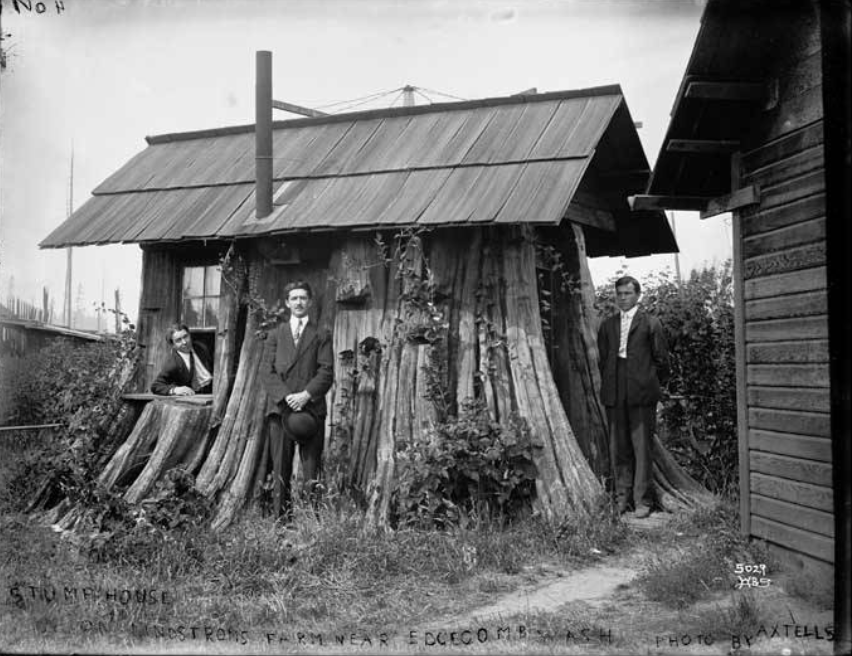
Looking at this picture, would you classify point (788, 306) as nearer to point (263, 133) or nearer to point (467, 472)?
point (467, 472)

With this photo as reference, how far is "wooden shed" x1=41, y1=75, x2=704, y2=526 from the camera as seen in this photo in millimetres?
8930

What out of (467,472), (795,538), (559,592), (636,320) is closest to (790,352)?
(795,538)

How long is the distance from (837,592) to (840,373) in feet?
4.01

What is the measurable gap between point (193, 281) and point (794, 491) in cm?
695

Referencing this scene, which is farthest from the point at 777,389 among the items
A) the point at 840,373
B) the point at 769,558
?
the point at 840,373

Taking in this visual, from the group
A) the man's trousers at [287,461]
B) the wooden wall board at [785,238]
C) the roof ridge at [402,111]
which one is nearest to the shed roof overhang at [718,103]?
the wooden wall board at [785,238]

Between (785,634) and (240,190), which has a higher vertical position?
(240,190)

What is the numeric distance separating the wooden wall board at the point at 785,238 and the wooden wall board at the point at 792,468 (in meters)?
1.54

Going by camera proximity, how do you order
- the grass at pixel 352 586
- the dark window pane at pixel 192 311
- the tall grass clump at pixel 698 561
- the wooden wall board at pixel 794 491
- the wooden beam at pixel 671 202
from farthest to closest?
the dark window pane at pixel 192 311
the wooden beam at pixel 671 202
the tall grass clump at pixel 698 561
the wooden wall board at pixel 794 491
the grass at pixel 352 586

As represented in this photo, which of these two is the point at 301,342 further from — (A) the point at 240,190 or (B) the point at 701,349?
(B) the point at 701,349

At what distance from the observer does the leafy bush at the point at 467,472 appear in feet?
27.3

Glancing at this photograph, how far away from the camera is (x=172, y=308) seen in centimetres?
1068

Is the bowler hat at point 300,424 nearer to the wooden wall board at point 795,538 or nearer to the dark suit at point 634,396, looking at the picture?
the dark suit at point 634,396

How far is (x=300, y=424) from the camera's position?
28.5 feet
